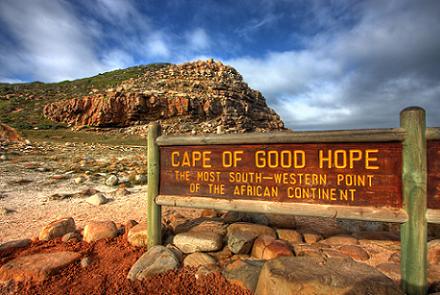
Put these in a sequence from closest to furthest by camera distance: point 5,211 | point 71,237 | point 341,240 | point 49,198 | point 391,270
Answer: point 391,270 < point 341,240 < point 71,237 < point 5,211 < point 49,198

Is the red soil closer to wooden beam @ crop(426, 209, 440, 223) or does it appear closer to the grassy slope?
wooden beam @ crop(426, 209, 440, 223)

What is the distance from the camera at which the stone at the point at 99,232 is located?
166 inches

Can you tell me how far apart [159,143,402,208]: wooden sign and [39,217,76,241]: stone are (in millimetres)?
2247

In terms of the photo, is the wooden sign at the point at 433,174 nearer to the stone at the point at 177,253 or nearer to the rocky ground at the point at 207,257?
the rocky ground at the point at 207,257

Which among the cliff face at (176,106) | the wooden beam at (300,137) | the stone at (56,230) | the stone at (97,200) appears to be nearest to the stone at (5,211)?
the stone at (97,200)

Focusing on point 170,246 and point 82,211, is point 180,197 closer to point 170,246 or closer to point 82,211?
point 170,246

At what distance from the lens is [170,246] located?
3730 mm

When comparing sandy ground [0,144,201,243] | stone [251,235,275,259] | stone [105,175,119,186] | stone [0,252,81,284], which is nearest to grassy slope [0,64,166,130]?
sandy ground [0,144,201,243]

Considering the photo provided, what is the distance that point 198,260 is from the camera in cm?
334

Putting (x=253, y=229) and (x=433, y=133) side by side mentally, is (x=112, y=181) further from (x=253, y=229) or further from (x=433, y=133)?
(x=433, y=133)

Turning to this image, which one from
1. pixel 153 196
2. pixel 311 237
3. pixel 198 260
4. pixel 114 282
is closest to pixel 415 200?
pixel 311 237

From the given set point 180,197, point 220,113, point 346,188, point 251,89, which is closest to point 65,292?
point 180,197

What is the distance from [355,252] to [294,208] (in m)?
1.31

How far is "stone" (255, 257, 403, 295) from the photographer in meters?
2.28
